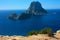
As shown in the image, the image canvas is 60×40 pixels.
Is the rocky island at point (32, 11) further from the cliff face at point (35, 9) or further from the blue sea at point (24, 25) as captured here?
the blue sea at point (24, 25)

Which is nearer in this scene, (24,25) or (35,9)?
(24,25)

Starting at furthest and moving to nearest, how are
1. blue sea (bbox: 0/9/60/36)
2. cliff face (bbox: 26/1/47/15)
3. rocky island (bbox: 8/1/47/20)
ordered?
cliff face (bbox: 26/1/47/15), rocky island (bbox: 8/1/47/20), blue sea (bbox: 0/9/60/36)

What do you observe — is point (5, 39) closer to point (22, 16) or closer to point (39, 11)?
point (22, 16)

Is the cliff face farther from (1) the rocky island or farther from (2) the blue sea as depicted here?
(2) the blue sea

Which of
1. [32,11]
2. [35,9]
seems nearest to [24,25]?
[32,11]

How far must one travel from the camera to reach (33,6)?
257 feet

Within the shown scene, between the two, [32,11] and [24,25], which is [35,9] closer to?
[32,11]

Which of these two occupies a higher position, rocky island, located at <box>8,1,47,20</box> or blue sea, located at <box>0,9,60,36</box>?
rocky island, located at <box>8,1,47,20</box>

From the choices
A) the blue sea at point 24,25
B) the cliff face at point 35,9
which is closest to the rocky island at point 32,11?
the cliff face at point 35,9

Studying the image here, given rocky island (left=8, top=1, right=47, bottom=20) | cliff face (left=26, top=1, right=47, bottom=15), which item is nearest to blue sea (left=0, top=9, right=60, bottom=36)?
rocky island (left=8, top=1, right=47, bottom=20)

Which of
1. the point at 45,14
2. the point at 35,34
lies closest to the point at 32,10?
the point at 45,14

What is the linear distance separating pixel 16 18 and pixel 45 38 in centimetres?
5733

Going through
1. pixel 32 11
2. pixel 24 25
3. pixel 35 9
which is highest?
pixel 35 9

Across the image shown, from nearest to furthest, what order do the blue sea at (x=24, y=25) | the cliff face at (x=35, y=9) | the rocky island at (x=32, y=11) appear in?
the blue sea at (x=24, y=25), the rocky island at (x=32, y=11), the cliff face at (x=35, y=9)
